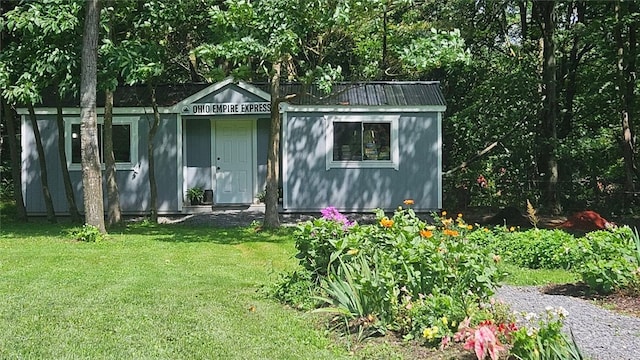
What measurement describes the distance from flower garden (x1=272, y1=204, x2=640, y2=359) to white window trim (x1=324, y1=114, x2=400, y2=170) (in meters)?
7.74

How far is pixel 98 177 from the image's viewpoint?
35.3 ft

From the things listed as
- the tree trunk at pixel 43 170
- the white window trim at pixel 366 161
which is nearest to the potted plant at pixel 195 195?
the tree trunk at pixel 43 170

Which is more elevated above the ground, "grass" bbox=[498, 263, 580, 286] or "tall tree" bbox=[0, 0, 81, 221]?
"tall tree" bbox=[0, 0, 81, 221]

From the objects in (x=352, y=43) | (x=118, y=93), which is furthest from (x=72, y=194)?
(x=352, y=43)

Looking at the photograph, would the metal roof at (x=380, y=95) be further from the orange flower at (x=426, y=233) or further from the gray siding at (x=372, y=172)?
the orange flower at (x=426, y=233)

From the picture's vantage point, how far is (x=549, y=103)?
648 inches

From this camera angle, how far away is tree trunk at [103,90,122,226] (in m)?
12.5

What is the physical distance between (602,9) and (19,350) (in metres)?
15.7

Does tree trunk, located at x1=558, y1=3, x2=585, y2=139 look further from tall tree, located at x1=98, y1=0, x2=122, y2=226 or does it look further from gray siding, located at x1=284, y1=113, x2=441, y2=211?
tall tree, located at x1=98, y1=0, x2=122, y2=226

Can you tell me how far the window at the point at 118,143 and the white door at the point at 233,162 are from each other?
1.93 m

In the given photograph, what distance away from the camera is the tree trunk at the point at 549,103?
15898 mm

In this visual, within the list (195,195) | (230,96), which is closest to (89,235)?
(195,195)

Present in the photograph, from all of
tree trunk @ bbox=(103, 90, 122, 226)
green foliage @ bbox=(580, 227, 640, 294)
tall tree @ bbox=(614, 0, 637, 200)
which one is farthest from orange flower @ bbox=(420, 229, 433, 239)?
tall tree @ bbox=(614, 0, 637, 200)

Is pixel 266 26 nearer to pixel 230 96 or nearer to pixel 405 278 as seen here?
pixel 230 96
